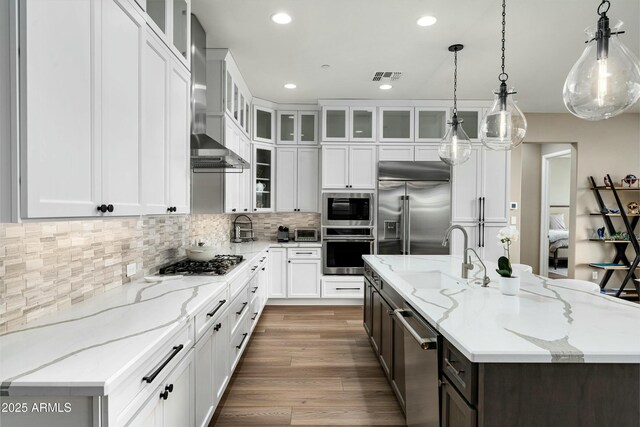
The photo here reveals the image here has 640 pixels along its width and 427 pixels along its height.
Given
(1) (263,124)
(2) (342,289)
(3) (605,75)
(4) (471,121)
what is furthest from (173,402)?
(4) (471,121)

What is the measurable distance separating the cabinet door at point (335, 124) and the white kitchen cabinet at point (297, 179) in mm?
363

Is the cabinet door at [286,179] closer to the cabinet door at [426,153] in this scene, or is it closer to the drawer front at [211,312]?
the cabinet door at [426,153]

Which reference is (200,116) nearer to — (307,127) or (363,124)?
(307,127)

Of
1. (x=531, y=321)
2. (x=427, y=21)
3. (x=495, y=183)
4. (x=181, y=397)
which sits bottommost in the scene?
(x=181, y=397)

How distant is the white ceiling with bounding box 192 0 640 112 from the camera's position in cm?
264

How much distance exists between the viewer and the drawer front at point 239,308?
99.2 inches

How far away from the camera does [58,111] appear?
1103 millimetres

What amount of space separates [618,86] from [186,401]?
92.7 inches

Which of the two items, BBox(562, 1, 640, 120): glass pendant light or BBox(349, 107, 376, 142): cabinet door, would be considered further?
BBox(349, 107, 376, 142): cabinet door

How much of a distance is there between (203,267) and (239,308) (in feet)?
1.48

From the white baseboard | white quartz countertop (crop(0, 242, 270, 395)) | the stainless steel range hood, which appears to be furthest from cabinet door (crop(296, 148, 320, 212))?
white quartz countertop (crop(0, 242, 270, 395))

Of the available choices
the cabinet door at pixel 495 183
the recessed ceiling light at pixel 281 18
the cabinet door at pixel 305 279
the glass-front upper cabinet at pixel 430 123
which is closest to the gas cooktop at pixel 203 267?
the cabinet door at pixel 305 279

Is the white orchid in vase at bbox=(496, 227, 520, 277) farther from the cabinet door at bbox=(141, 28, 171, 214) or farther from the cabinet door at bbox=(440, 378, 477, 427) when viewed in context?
the cabinet door at bbox=(141, 28, 171, 214)

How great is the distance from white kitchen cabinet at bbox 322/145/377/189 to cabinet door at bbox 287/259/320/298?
3.70ft
